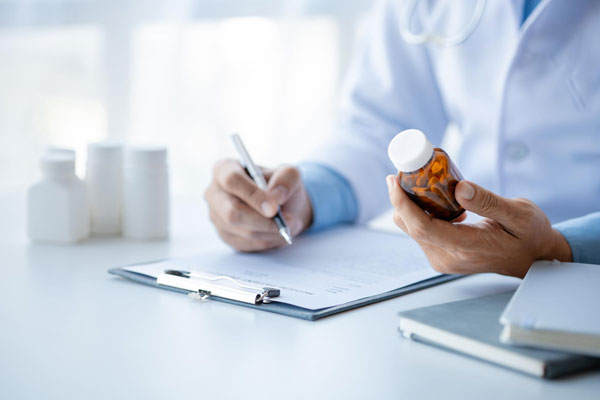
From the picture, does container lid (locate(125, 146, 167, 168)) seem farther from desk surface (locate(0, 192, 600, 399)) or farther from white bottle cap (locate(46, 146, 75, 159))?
desk surface (locate(0, 192, 600, 399))

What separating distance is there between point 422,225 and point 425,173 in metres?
0.07

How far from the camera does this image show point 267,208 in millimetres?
902

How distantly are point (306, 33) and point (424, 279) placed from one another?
3.94 ft

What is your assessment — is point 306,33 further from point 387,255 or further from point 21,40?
point 387,255

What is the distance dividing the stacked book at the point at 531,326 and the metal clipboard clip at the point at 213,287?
161 millimetres

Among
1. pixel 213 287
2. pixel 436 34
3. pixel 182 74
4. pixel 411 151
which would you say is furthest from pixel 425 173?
pixel 182 74

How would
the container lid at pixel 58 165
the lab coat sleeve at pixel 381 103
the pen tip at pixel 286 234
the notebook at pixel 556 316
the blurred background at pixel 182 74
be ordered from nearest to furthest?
the notebook at pixel 556 316
the pen tip at pixel 286 234
the container lid at pixel 58 165
the lab coat sleeve at pixel 381 103
the blurred background at pixel 182 74

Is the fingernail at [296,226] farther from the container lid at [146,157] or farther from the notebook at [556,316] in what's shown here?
the notebook at [556,316]

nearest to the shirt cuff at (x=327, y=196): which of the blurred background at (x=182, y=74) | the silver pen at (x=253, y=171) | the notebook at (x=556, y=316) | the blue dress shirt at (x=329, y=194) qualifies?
the blue dress shirt at (x=329, y=194)

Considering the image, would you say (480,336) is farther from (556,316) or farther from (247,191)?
(247,191)

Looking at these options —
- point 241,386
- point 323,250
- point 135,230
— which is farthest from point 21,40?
point 241,386

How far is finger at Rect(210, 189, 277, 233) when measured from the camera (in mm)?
910

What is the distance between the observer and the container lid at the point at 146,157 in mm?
1029

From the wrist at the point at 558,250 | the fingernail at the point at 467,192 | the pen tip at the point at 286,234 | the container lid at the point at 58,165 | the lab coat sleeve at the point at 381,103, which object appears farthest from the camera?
the lab coat sleeve at the point at 381,103
